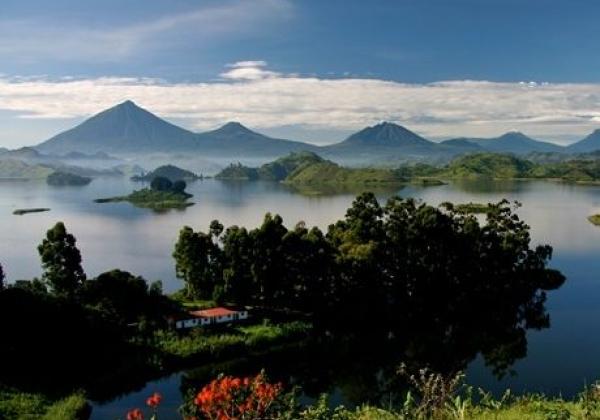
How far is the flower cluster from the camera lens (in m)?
8.37

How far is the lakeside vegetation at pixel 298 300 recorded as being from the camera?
29.4m

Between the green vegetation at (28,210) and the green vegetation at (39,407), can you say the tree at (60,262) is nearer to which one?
the green vegetation at (39,407)

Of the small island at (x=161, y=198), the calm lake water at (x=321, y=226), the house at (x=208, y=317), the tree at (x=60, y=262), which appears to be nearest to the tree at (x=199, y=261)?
the house at (x=208, y=317)

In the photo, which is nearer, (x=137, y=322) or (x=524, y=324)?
(x=137, y=322)

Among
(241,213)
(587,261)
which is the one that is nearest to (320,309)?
(587,261)

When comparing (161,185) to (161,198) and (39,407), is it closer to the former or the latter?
(161,198)

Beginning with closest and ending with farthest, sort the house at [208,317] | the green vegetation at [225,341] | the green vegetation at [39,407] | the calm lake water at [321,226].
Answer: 1. the green vegetation at [39,407]
2. the calm lake water at [321,226]
3. the green vegetation at [225,341]
4. the house at [208,317]

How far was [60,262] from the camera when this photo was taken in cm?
3447

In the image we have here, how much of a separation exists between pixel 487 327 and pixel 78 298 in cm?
2390

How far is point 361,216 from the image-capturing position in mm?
42375

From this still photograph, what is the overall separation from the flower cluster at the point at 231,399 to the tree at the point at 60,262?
1058 inches

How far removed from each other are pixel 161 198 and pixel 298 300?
111886 mm

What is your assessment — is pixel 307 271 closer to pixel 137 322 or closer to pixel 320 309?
pixel 320 309

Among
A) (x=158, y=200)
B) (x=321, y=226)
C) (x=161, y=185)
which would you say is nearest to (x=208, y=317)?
(x=321, y=226)
